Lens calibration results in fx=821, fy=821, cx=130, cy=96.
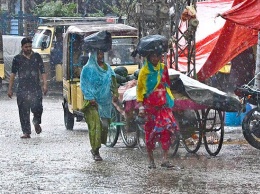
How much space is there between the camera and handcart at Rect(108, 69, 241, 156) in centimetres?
1141

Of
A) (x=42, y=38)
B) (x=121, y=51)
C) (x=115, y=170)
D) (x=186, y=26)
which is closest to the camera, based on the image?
(x=115, y=170)

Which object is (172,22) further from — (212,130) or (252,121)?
(212,130)

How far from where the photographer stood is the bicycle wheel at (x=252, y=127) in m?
12.6

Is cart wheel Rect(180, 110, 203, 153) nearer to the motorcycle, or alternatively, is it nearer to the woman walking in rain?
the motorcycle

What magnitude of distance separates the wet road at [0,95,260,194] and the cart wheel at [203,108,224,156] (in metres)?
0.17

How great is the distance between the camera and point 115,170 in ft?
34.1

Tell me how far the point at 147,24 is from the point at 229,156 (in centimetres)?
558

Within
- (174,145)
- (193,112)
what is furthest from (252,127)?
(174,145)

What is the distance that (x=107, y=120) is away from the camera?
11.9 metres

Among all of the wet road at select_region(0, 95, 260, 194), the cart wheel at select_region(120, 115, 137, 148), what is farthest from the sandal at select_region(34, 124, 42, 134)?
the cart wheel at select_region(120, 115, 137, 148)

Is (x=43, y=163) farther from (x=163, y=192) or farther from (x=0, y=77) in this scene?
(x=0, y=77)

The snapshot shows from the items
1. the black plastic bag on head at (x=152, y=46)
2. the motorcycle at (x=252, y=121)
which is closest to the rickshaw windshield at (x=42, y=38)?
the motorcycle at (x=252, y=121)

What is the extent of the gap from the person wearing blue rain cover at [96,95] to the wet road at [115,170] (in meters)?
0.38

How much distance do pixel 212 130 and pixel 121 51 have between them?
805 cm
